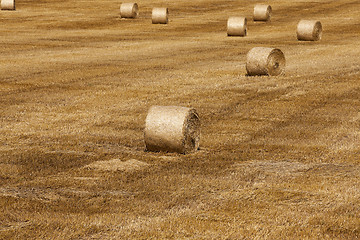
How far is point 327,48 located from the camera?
2966 cm

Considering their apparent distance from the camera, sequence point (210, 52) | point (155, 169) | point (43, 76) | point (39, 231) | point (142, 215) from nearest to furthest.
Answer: point (39, 231), point (142, 215), point (155, 169), point (43, 76), point (210, 52)

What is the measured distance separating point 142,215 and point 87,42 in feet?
79.4

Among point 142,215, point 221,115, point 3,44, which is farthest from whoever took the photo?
point 3,44

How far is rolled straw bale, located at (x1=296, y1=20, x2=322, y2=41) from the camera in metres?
32.5

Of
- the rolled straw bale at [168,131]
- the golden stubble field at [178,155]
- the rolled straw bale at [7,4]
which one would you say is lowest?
the rolled straw bale at [7,4]

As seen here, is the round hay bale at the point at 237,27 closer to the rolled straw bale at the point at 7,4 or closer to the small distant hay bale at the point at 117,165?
the rolled straw bale at the point at 7,4

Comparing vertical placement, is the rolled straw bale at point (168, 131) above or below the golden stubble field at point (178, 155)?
above

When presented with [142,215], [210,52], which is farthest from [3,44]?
[142,215]

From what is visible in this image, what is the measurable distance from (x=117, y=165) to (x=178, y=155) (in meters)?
1.21

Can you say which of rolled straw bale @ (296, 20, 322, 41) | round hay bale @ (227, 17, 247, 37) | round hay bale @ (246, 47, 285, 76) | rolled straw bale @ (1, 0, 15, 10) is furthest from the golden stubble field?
rolled straw bale @ (1, 0, 15, 10)

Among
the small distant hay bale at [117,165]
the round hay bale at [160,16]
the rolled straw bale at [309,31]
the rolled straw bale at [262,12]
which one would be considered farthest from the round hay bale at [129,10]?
the small distant hay bale at [117,165]

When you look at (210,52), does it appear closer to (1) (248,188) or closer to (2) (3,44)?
(2) (3,44)

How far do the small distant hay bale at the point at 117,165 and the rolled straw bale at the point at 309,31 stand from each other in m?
22.8

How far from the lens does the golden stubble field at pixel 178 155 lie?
8594mm
